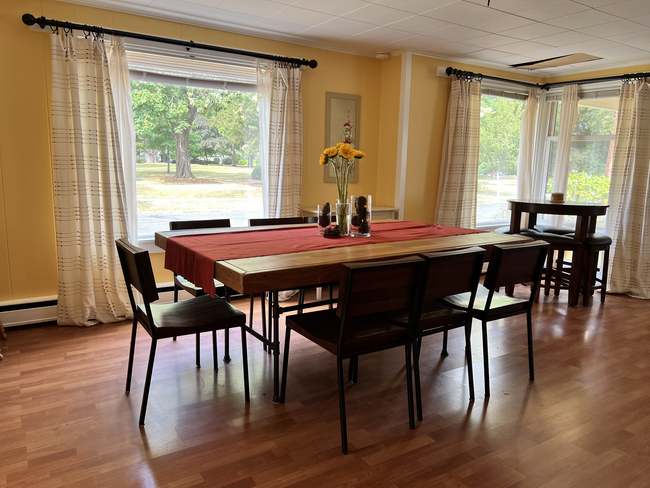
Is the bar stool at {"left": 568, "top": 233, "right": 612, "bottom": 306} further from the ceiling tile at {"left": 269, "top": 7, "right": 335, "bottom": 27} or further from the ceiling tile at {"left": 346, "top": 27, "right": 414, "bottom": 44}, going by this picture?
the ceiling tile at {"left": 269, "top": 7, "right": 335, "bottom": 27}

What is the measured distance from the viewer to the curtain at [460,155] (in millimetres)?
5215

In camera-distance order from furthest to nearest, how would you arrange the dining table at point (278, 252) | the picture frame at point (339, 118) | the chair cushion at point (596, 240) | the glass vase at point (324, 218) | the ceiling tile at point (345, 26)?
the picture frame at point (339, 118)
the chair cushion at point (596, 240)
the ceiling tile at point (345, 26)
the glass vase at point (324, 218)
the dining table at point (278, 252)

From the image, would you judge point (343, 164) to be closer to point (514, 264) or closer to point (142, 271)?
point (514, 264)

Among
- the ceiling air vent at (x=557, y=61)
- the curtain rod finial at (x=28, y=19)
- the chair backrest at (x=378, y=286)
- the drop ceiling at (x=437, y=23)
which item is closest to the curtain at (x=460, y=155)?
the drop ceiling at (x=437, y=23)

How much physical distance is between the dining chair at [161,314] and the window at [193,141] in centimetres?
175

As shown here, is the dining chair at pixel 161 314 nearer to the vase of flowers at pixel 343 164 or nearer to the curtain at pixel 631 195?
the vase of flowers at pixel 343 164

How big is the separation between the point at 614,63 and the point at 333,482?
17.6 feet

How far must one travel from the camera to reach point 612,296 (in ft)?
16.5

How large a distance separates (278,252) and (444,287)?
2.85ft

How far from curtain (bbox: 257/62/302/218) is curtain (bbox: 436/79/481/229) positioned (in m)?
1.71

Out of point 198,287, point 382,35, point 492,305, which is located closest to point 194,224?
point 198,287

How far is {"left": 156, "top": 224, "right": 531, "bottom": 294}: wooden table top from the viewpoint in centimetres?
208

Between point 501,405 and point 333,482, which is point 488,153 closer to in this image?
point 501,405

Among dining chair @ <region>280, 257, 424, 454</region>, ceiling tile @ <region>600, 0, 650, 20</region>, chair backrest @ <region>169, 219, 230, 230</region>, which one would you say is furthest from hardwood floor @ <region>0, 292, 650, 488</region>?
ceiling tile @ <region>600, 0, 650, 20</region>
